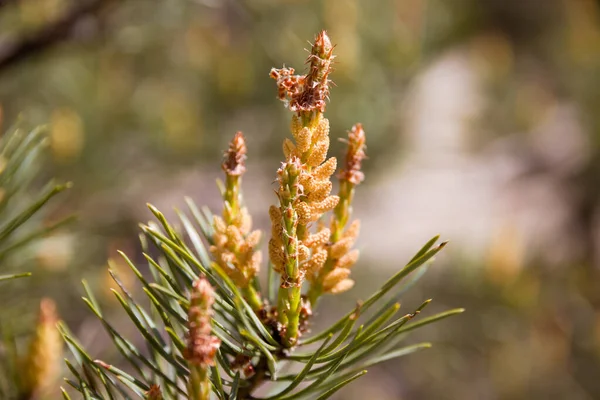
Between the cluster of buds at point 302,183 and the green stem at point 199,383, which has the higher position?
the cluster of buds at point 302,183

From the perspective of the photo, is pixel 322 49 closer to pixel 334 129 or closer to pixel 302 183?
pixel 302 183

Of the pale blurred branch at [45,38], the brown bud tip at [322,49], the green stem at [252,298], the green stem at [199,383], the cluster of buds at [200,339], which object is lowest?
the green stem at [199,383]

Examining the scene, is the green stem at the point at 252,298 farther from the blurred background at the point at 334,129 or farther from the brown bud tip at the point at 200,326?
the blurred background at the point at 334,129

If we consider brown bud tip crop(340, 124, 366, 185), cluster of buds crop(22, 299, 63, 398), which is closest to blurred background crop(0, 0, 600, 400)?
cluster of buds crop(22, 299, 63, 398)

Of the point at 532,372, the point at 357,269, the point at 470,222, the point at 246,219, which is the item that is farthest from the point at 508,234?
the point at 470,222

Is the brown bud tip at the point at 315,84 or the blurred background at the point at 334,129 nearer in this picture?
the brown bud tip at the point at 315,84

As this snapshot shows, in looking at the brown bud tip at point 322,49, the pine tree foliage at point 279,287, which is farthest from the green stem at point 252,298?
the brown bud tip at point 322,49

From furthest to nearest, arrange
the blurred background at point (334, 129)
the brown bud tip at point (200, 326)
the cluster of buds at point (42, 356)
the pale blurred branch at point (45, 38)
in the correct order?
the blurred background at point (334, 129) → the pale blurred branch at point (45, 38) → the cluster of buds at point (42, 356) → the brown bud tip at point (200, 326)
